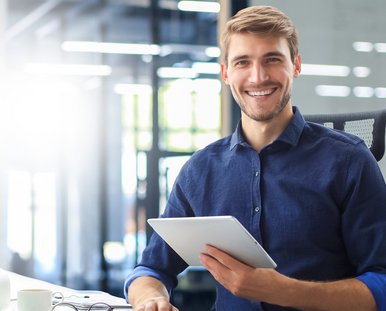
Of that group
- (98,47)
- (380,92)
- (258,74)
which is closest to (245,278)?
(258,74)

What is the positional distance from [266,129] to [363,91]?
2.00 m

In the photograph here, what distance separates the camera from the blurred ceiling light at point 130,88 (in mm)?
6184

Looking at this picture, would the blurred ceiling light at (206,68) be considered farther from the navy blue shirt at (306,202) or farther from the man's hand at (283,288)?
the man's hand at (283,288)

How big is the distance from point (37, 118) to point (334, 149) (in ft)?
14.5

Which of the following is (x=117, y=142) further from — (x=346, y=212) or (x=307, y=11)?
(x=346, y=212)

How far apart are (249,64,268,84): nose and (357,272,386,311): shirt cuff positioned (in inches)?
20.5

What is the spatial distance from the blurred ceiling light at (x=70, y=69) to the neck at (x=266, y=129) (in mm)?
4447

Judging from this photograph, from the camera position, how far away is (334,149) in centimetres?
176

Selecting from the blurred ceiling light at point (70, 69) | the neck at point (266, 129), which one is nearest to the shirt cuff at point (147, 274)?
the neck at point (266, 129)

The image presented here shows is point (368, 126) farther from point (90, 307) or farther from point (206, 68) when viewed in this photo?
point (206, 68)

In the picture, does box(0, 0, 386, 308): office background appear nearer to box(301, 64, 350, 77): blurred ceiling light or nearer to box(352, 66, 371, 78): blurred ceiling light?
box(301, 64, 350, 77): blurred ceiling light

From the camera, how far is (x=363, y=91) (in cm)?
372

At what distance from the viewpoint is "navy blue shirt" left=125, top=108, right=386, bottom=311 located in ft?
5.52

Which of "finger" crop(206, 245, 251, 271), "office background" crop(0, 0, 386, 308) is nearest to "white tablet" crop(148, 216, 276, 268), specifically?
"finger" crop(206, 245, 251, 271)
